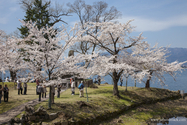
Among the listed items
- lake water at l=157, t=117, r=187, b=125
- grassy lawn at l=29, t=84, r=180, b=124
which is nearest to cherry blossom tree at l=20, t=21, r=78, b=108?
grassy lawn at l=29, t=84, r=180, b=124

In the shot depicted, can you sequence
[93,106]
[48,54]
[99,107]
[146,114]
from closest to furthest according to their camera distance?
[48,54]
[93,106]
[99,107]
[146,114]

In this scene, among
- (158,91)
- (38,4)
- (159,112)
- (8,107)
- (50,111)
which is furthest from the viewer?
(38,4)

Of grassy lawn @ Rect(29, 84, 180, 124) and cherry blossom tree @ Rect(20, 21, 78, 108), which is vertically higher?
cherry blossom tree @ Rect(20, 21, 78, 108)

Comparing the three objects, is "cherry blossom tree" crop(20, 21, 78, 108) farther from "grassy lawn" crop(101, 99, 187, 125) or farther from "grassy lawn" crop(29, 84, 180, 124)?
"grassy lawn" crop(101, 99, 187, 125)

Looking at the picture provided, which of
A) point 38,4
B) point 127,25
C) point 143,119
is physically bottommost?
point 143,119

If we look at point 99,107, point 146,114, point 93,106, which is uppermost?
point 93,106

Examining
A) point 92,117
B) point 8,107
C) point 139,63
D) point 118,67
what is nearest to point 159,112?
point 139,63

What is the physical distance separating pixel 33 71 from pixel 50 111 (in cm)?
338

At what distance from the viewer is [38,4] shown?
27.0 meters

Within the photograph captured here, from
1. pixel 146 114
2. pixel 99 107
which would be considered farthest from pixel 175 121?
pixel 99 107

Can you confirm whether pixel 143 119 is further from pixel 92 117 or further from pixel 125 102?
pixel 92 117

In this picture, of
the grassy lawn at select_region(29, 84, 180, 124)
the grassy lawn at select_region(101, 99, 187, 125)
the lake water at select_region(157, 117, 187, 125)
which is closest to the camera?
the grassy lawn at select_region(29, 84, 180, 124)

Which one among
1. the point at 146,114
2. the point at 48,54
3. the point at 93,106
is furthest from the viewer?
the point at 146,114

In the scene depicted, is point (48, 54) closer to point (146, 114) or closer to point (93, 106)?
point (93, 106)
